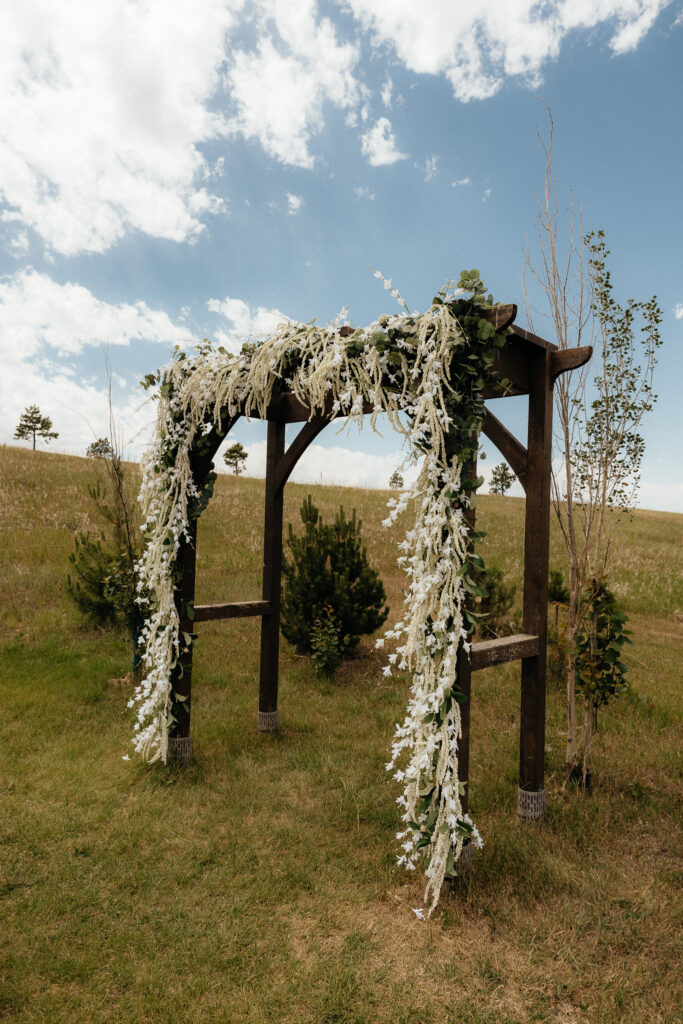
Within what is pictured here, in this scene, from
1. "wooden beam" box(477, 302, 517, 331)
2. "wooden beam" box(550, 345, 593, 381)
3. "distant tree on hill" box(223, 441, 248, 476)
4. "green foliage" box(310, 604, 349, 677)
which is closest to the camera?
"wooden beam" box(477, 302, 517, 331)

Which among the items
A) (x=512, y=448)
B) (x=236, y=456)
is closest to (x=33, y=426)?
(x=236, y=456)

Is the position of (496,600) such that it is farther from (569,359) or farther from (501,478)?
(501,478)

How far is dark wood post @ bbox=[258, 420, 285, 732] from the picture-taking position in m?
5.45

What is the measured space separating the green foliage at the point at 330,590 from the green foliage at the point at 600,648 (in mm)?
3043

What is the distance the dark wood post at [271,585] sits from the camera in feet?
17.9

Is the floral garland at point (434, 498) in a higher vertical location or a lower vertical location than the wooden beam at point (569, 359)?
lower

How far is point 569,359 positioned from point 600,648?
2233 mm

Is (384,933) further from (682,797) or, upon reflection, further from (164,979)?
(682,797)

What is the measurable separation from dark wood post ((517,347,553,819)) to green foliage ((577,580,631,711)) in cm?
69

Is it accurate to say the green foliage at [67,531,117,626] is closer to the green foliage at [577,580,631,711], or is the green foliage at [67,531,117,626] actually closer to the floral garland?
the floral garland

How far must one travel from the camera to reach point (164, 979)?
2.74 m

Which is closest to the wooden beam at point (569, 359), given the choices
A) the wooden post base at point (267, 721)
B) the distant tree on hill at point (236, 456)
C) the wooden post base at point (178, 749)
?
the wooden post base at point (267, 721)

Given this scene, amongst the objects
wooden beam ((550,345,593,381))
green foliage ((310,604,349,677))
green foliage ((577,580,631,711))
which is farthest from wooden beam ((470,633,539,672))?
green foliage ((310,604,349,677))

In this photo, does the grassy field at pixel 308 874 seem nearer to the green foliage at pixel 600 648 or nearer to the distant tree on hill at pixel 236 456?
the green foliage at pixel 600 648
